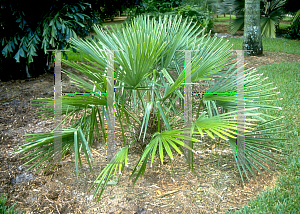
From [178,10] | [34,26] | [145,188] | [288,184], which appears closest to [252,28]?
[178,10]

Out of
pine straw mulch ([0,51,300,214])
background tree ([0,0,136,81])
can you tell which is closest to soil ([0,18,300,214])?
pine straw mulch ([0,51,300,214])

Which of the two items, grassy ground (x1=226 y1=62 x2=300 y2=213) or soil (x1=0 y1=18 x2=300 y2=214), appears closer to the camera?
grassy ground (x1=226 y1=62 x2=300 y2=213)

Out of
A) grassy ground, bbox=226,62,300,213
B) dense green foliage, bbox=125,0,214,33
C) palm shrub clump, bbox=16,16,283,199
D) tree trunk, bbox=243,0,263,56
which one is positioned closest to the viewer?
palm shrub clump, bbox=16,16,283,199

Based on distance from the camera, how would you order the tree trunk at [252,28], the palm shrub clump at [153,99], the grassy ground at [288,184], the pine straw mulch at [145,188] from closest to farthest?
1. the palm shrub clump at [153,99]
2. the grassy ground at [288,184]
3. the pine straw mulch at [145,188]
4. the tree trunk at [252,28]

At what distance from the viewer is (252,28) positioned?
25.5ft

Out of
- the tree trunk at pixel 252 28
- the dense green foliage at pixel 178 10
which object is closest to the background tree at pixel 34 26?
the tree trunk at pixel 252 28

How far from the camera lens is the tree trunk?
7.50m

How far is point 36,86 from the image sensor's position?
18.1 ft

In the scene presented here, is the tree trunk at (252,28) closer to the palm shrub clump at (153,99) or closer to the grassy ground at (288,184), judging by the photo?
the grassy ground at (288,184)

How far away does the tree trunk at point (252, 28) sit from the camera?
750cm

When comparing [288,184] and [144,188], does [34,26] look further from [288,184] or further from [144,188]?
[288,184]

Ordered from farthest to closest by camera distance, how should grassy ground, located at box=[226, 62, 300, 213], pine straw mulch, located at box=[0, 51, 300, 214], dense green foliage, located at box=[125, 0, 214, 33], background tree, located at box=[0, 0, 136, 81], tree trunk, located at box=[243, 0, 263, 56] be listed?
dense green foliage, located at box=[125, 0, 214, 33]
tree trunk, located at box=[243, 0, 263, 56]
background tree, located at box=[0, 0, 136, 81]
pine straw mulch, located at box=[0, 51, 300, 214]
grassy ground, located at box=[226, 62, 300, 213]

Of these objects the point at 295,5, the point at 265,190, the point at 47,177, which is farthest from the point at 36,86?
the point at 295,5

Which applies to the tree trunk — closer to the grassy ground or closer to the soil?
the grassy ground
